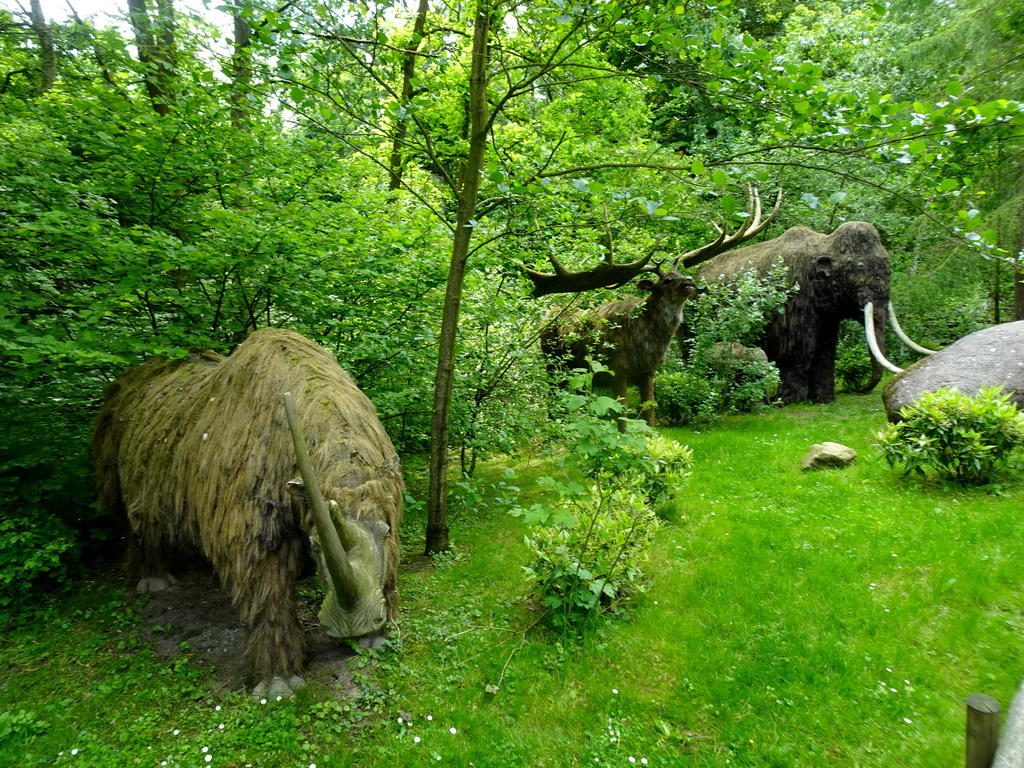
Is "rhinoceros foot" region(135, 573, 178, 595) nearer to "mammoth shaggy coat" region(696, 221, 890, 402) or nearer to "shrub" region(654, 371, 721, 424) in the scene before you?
"shrub" region(654, 371, 721, 424)

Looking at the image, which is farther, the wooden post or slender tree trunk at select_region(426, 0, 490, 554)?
slender tree trunk at select_region(426, 0, 490, 554)

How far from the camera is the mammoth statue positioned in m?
9.27

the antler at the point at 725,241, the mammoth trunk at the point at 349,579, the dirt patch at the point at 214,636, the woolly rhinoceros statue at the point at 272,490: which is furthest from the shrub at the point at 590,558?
the antler at the point at 725,241

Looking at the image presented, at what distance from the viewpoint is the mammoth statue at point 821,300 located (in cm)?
927

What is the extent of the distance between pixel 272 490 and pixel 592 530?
228cm

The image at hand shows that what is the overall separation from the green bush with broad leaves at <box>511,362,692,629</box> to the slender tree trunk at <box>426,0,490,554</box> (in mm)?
1149

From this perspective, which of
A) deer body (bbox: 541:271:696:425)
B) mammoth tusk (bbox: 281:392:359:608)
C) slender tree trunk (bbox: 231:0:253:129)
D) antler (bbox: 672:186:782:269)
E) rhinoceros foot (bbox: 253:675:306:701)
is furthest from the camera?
deer body (bbox: 541:271:696:425)

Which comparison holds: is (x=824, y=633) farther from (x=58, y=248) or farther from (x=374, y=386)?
(x=58, y=248)

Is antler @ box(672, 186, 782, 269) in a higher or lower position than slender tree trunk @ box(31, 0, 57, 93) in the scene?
lower

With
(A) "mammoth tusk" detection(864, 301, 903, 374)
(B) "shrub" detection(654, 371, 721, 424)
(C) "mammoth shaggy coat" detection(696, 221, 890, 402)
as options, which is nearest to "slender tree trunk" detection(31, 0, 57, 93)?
(B) "shrub" detection(654, 371, 721, 424)

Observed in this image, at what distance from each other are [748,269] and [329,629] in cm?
924

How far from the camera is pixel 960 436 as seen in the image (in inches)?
198

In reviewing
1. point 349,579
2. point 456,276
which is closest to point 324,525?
point 349,579

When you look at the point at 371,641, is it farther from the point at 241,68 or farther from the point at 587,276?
the point at 241,68
